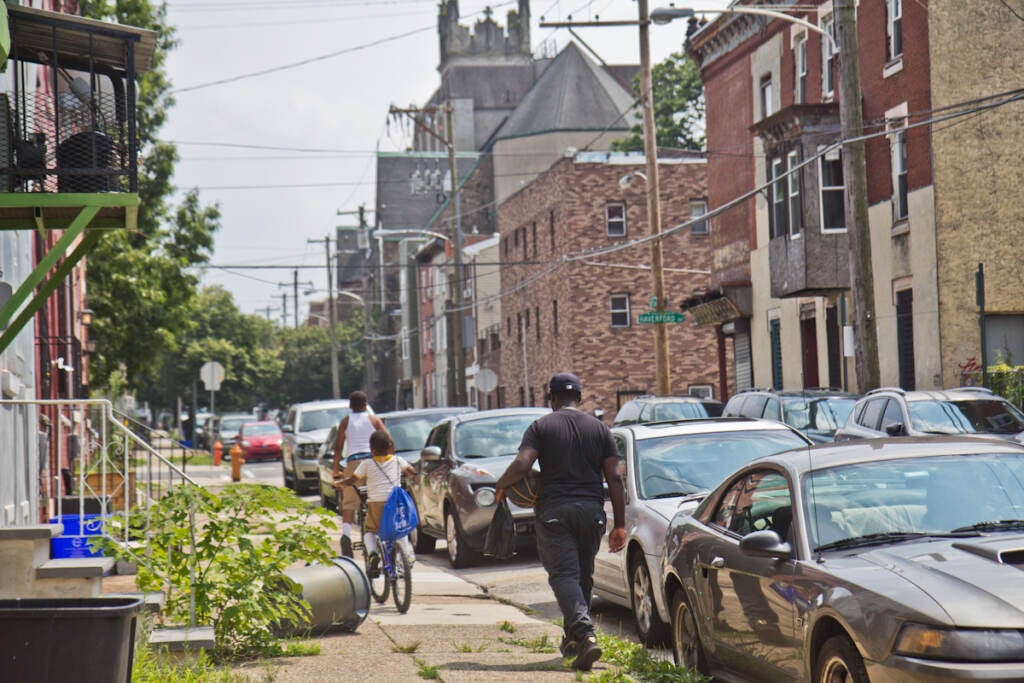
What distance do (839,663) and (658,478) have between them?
5490 mm

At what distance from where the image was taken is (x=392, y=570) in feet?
43.5

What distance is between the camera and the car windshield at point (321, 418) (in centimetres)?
3375

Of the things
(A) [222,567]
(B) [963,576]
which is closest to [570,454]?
(A) [222,567]

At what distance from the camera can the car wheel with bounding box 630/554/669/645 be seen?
35.0ft

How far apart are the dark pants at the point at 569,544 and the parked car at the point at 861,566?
0.62m

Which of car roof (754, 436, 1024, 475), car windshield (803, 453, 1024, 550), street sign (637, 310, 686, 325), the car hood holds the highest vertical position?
street sign (637, 310, 686, 325)

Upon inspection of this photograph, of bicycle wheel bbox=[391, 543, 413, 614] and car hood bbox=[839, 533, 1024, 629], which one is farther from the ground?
car hood bbox=[839, 533, 1024, 629]

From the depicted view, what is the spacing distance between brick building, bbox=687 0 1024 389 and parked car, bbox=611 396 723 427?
4380 millimetres

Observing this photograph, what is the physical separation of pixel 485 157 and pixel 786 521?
265 feet

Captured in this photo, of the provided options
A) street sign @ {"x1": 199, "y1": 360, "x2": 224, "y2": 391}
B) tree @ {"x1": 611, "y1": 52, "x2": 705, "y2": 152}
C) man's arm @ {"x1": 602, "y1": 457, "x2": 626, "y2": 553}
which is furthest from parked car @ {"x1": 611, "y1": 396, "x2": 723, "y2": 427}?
tree @ {"x1": 611, "y1": 52, "x2": 705, "y2": 152}

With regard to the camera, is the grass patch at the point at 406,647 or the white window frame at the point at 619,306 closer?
the grass patch at the point at 406,647

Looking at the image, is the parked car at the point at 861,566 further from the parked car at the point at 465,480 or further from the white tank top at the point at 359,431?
the white tank top at the point at 359,431

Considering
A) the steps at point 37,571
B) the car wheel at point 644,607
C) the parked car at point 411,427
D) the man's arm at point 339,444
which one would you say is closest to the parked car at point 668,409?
the parked car at point 411,427

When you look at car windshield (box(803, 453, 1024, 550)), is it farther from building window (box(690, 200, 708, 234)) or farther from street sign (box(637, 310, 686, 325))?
building window (box(690, 200, 708, 234))
